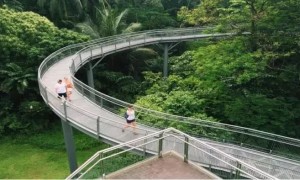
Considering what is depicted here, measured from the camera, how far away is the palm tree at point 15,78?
24.6 meters

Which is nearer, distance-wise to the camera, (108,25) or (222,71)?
(222,71)

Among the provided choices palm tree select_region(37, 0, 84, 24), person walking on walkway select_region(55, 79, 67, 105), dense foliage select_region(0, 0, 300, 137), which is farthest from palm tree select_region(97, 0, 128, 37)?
person walking on walkway select_region(55, 79, 67, 105)

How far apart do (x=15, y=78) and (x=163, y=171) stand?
61.1 feet

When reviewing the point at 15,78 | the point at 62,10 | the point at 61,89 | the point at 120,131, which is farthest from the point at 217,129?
the point at 62,10

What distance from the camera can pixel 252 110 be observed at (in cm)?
2045

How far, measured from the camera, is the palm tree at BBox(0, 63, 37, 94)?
2458cm

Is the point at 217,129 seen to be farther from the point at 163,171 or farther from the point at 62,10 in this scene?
the point at 62,10

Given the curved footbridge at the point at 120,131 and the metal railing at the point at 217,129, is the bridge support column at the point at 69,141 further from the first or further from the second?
the metal railing at the point at 217,129

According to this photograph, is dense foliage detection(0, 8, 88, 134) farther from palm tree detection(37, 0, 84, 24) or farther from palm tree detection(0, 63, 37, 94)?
palm tree detection(37, 0, 84, 24)

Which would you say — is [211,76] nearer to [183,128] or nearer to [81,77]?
[183,128]

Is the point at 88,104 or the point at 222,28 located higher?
the point at 222,28

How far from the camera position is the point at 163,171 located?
8.24 meters

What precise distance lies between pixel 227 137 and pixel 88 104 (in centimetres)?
644

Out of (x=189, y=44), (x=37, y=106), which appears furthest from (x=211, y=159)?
(x=189, y=44)
